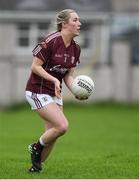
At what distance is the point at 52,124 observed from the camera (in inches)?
472

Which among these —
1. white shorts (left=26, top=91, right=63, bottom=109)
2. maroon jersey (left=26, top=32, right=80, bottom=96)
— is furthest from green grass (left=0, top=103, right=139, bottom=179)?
maroon jersey (left=26, top=32, right=80, bottom=96)

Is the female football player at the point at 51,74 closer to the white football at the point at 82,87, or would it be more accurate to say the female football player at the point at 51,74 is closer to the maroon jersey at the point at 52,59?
the maroon jersey at the point at 52,59

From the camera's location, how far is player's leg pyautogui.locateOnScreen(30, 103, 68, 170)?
11.9 metres

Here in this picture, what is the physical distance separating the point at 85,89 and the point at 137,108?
23.9 metres

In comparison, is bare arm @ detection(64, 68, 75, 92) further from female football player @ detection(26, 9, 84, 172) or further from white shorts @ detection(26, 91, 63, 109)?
white shorts @ detection(26, 91, 63, 109)

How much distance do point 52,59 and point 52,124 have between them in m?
0.90

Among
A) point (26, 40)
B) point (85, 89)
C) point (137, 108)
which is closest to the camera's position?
point (85, 89)

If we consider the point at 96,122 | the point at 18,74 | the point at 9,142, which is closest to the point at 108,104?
the point at 18,74

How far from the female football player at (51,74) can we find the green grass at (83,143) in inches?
20.9

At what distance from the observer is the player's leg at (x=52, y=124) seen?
38.9 ft

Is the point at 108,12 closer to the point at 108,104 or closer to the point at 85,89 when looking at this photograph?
the point at 108,104

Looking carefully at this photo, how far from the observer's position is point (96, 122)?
29891 mm

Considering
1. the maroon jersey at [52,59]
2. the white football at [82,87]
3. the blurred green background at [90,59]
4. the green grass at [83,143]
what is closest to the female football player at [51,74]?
the maroon jersey at [52,59]

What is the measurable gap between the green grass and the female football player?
1.74 feet
